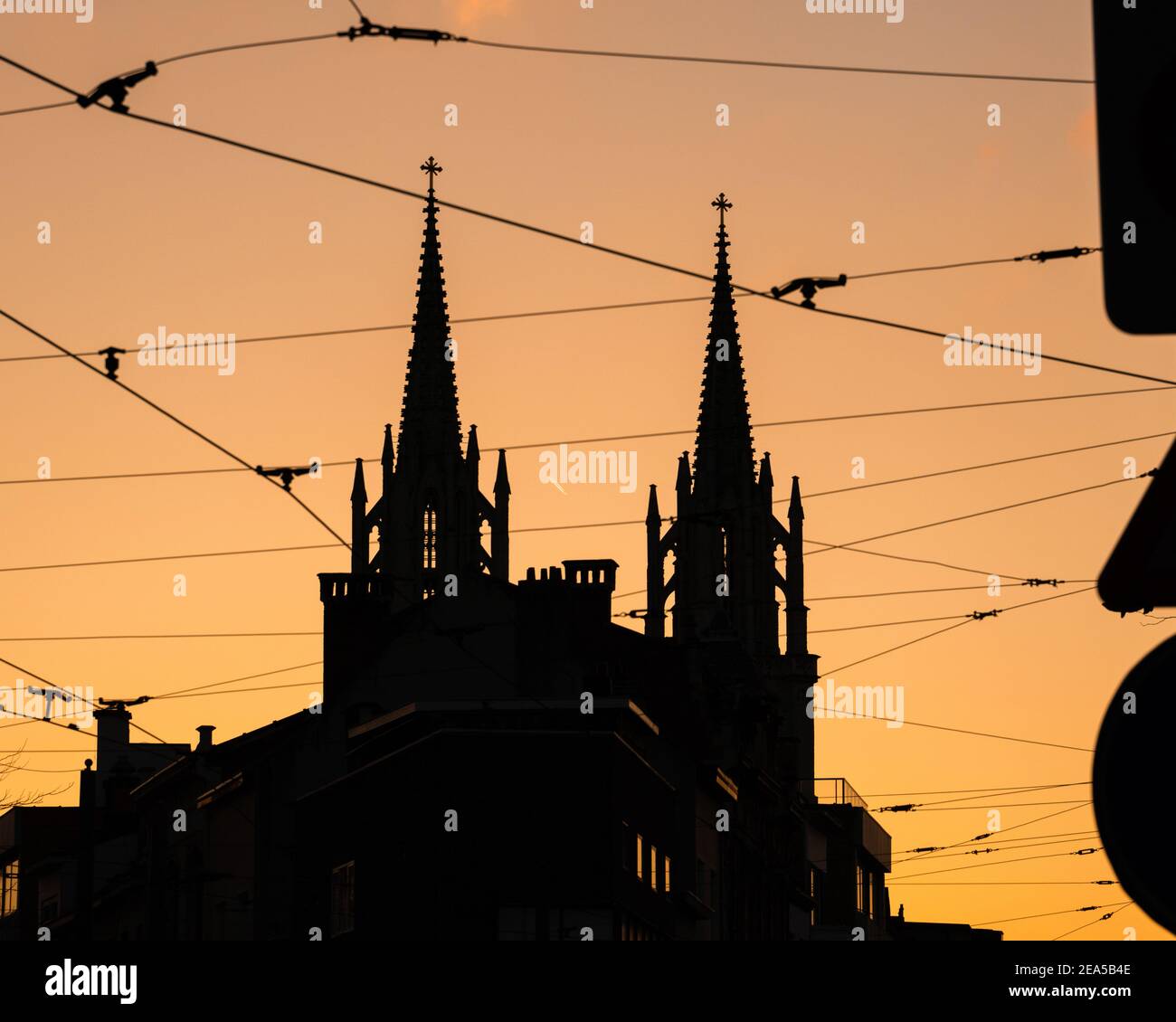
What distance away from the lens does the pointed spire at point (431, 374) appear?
115938 mm

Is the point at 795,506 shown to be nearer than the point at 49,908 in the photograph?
No

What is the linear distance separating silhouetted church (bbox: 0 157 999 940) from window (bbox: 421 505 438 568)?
24475mm

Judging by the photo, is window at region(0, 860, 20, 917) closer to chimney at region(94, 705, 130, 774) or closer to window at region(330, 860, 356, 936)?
chimney at region(94, 705, 130, 774)

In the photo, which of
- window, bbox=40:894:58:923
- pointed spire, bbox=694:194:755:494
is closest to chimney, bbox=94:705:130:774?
window, bbox=40:894:58:923

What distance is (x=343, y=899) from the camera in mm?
52469

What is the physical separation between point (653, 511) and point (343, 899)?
60055mm

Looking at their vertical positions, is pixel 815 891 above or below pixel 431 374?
below

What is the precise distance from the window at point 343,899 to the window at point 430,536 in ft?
190

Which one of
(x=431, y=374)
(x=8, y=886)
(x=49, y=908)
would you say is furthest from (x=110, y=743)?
(x=431, y=374)

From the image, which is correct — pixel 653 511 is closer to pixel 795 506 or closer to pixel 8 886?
pixel 795 506

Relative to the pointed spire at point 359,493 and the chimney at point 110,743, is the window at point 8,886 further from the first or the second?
the pointed spire at point 359,493
